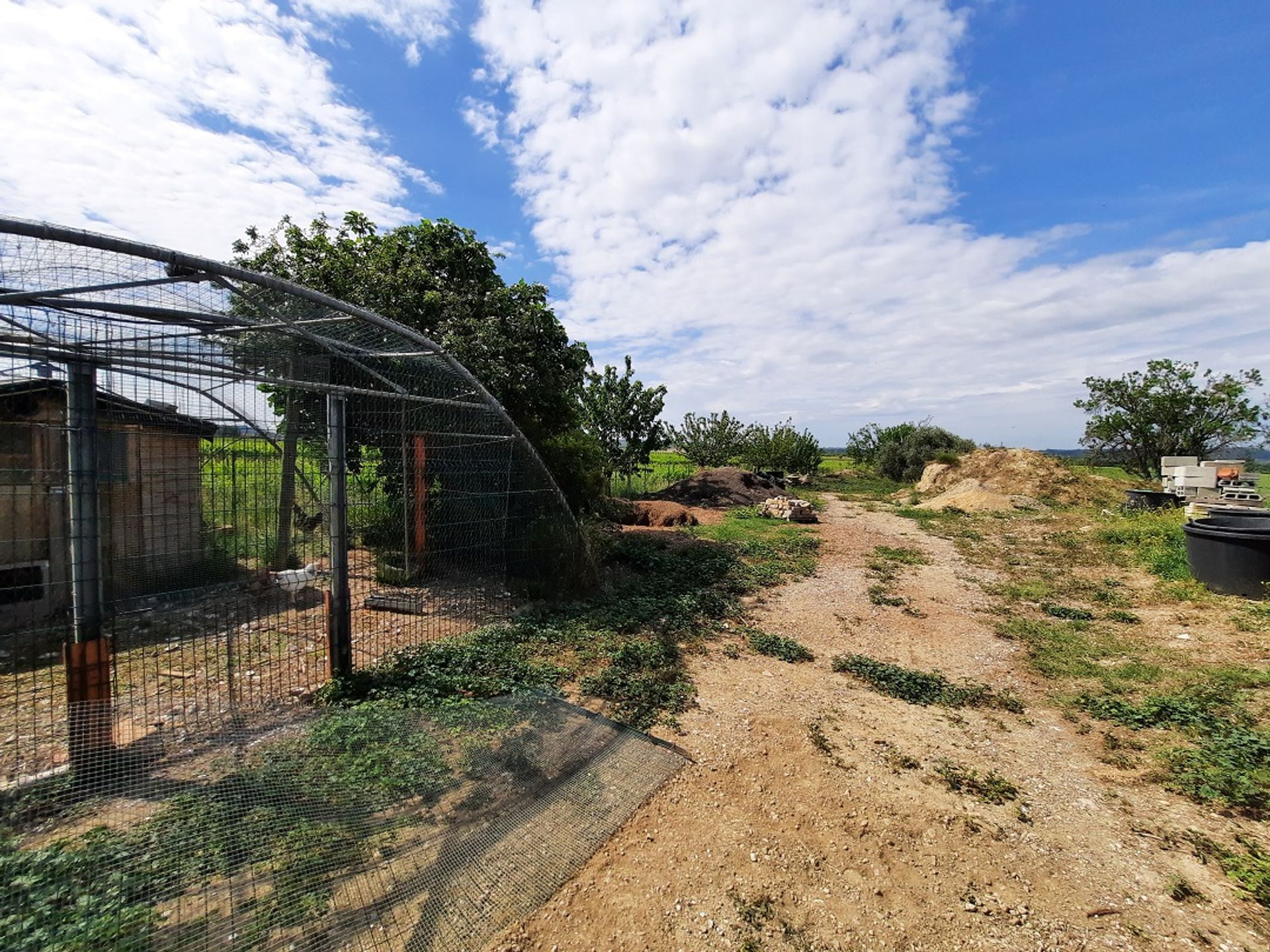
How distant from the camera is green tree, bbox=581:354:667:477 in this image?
62.0 ft

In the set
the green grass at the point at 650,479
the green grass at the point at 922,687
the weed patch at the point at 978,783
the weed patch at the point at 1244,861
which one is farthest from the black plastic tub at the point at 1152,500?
the weed patch at the point at 978,783

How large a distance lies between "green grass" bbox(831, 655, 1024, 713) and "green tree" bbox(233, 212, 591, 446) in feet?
18.6

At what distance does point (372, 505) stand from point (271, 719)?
2.24 metres

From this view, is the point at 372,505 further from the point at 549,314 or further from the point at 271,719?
the point at 549,314

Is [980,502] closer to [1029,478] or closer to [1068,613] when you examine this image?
[1029,478]

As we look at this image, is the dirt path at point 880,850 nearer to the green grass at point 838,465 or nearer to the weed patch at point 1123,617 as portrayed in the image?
the weed patch at point 1123,617

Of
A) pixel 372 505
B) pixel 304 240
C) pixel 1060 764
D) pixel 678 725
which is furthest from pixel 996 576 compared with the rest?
pixel 304 240

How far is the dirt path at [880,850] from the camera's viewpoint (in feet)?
7.49

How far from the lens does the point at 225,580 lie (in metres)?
5.16

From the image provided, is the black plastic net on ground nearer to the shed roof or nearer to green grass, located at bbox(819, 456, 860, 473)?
the shed roof

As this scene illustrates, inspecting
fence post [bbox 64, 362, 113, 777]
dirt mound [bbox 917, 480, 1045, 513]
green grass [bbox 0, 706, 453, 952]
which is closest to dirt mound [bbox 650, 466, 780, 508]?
dirt mound [bbox 917, 480, 1045, 513]

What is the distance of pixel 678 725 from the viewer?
13.0 ft

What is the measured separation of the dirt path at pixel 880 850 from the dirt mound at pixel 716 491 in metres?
14.8

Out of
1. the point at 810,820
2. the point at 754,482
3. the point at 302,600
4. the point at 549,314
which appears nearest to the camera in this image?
the point at 810,820
